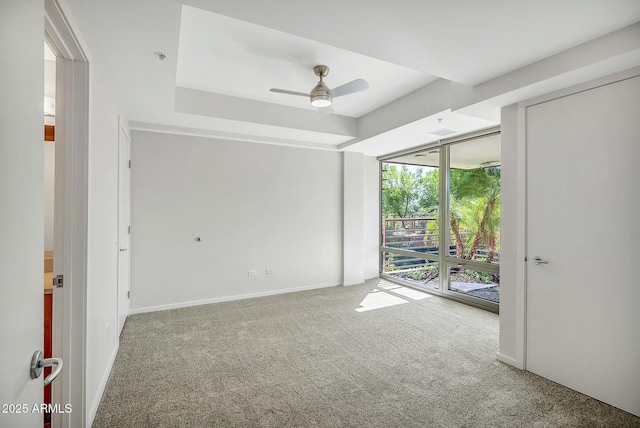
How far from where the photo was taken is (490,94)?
2611 mm

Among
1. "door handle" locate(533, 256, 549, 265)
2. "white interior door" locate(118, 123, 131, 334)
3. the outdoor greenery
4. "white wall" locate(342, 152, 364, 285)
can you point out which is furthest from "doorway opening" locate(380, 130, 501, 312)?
"white interior door" locate(118, 123, 131, 334)

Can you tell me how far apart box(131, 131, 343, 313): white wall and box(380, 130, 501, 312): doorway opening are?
42.7 inches

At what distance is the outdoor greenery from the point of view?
4.18 meters

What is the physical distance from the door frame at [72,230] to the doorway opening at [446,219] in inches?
168

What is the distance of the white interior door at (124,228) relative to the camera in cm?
317

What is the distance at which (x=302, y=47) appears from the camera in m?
2.74

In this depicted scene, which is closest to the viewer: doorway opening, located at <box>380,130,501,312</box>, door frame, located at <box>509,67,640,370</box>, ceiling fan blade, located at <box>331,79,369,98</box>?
door frame, located at <box>509,67,640,370</box>

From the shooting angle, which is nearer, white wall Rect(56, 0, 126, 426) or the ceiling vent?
white wall Rect(56, 0, 126, 426)

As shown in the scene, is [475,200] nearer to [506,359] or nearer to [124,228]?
[506,359]

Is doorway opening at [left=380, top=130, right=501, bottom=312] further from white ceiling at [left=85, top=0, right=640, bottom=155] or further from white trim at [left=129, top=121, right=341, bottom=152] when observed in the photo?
white trim at [left=129, top=121, right=341, bottom=152]

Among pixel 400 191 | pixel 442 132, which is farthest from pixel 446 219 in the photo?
pixel 442 132

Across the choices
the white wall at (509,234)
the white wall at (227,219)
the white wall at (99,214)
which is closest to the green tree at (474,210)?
the white wall at (509,234)

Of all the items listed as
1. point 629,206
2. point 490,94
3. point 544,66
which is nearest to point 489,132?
point 490,94

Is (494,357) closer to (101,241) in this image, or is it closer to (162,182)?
(101,241)
